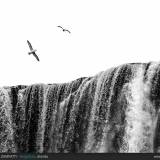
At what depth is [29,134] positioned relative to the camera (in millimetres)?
36812

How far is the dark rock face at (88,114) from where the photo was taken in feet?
93.8

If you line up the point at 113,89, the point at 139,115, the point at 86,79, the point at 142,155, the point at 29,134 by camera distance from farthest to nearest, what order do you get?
the point at 29,134, the point at 86,79, the point at 113,89, the point at 139,115, the point at 142,155

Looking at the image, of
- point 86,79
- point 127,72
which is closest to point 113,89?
point 127,72

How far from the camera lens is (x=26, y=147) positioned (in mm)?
36562

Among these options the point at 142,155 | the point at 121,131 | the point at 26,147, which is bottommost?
the point at 26,147

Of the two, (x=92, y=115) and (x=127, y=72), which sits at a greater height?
(x=127, y=72)

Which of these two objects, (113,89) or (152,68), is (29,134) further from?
(152,68)

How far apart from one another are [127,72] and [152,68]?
1.55 metres

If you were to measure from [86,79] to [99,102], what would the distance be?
299cm

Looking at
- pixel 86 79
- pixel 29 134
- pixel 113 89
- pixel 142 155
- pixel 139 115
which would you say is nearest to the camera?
pixel 142 155

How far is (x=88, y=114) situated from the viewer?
32.9 metres

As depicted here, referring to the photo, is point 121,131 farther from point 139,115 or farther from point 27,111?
point 27,111

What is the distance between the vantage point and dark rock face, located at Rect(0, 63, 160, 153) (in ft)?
93.8

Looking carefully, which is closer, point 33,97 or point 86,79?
point 86,79
